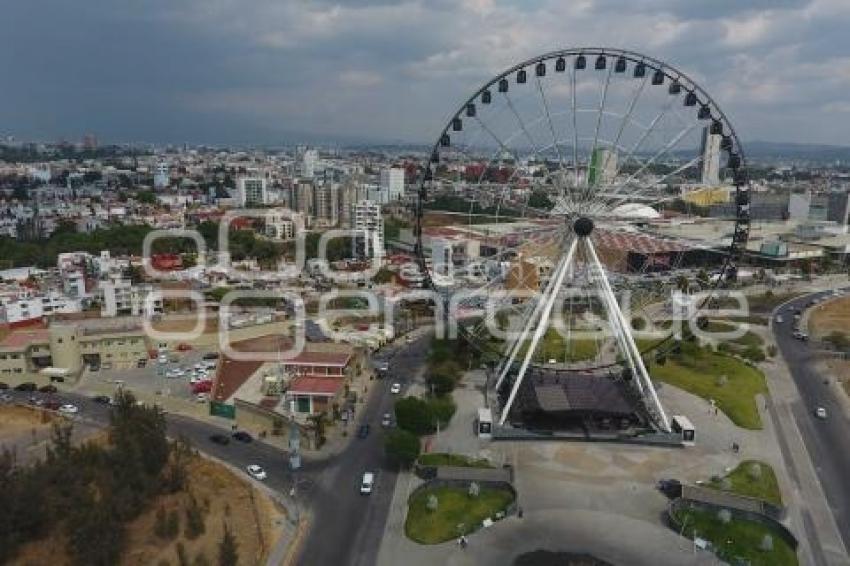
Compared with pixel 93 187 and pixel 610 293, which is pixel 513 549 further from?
pixel 93 187

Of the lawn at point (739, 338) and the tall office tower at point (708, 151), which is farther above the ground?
the tall office tower at point (708, 151)

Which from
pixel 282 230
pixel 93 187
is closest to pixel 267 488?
pixel 282 230

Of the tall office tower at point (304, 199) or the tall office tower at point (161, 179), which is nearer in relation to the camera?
the tall office tower at point (304, 199)

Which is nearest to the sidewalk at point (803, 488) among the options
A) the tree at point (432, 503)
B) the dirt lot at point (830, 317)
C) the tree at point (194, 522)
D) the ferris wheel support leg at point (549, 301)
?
the ferris wheel support leg at point (549, 301)

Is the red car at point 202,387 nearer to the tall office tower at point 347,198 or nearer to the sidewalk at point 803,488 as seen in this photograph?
the sidewalk at point 803,488

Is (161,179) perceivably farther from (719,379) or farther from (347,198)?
(719,379)

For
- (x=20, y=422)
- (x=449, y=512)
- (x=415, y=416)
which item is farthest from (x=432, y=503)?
(x=20, y=422)

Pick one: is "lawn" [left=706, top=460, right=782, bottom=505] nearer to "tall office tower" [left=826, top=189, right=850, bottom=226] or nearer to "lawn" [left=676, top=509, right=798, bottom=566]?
"lawn" [left=676, top=509, right=798, bottom=566]
